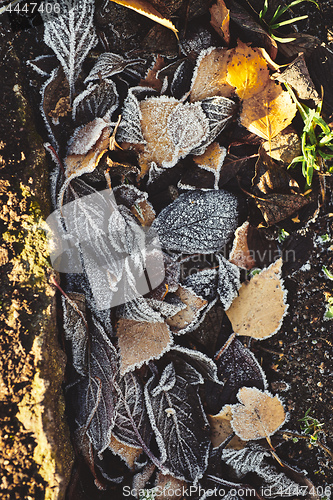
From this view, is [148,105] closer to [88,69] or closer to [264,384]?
[88,69]

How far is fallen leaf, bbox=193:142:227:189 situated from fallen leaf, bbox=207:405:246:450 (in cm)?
63

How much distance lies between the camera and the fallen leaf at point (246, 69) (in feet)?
2.96

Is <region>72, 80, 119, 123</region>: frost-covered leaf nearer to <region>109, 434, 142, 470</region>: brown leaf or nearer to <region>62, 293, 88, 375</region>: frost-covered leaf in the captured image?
<region>62, 293, 88, 375</region>: frost-covered leaf

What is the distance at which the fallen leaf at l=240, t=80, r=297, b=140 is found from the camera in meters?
0.92

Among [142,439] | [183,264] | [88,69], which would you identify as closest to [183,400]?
[142,439]

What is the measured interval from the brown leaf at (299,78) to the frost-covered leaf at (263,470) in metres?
0.96

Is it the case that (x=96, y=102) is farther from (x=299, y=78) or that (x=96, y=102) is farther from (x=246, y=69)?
(x=299, y=78)

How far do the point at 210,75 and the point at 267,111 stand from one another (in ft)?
0.57

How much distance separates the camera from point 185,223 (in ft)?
3.08

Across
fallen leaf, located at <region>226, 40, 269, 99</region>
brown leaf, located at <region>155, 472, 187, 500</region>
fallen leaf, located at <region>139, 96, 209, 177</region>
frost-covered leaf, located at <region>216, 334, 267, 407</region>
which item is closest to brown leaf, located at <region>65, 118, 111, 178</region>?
fallen leaf, located at <region>139, 96, 209, 177</region>

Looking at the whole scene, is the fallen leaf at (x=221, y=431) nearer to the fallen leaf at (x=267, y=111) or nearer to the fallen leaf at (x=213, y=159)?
the fallen leaf at (x=213, y=159)

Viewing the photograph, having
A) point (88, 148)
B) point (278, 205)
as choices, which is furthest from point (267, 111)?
point (88, 148)

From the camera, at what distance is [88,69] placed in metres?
0.92

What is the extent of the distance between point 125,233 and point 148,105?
332 millimetres
